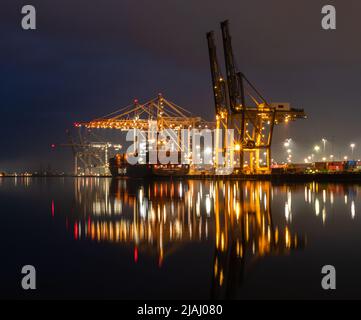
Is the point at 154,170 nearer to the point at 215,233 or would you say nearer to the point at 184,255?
the point at 215,233

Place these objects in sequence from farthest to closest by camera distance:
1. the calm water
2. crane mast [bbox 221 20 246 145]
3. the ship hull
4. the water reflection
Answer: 1. the ship hull
2. crane mast [bbox 221 20 246 145]
3. the water reflection
4. the calm water

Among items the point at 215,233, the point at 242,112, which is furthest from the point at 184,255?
the point at 242,112

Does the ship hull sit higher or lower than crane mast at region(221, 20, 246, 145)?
lower

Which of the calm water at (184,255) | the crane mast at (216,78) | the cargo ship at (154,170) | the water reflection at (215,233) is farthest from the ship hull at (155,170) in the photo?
the calm water at (184,255)

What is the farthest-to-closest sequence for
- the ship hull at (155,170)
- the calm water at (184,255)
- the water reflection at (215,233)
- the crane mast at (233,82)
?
the ship hull at (155,170) → the crane mast at (233,82) → the water reflection at (215,233) → the calm water at (184,255)

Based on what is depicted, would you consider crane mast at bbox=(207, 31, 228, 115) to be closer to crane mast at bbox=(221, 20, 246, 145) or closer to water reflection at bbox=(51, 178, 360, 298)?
crane mast at bbox=(221, 20, 246, 145)

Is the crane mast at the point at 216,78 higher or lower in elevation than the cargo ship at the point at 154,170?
higher

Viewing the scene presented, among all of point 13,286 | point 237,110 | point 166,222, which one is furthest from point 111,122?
point 13,286

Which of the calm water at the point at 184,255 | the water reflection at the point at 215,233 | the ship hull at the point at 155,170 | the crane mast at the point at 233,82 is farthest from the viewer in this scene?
the ship hull at the point at 155,170

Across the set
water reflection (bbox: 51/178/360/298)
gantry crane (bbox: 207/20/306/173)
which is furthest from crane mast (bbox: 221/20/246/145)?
water reflection (bbox: 51/178/360/298)

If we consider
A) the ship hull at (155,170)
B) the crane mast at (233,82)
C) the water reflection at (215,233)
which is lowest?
the water reflection at (215,233)

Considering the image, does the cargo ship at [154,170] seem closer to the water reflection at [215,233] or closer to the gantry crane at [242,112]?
the gantry crane at [242,112]
